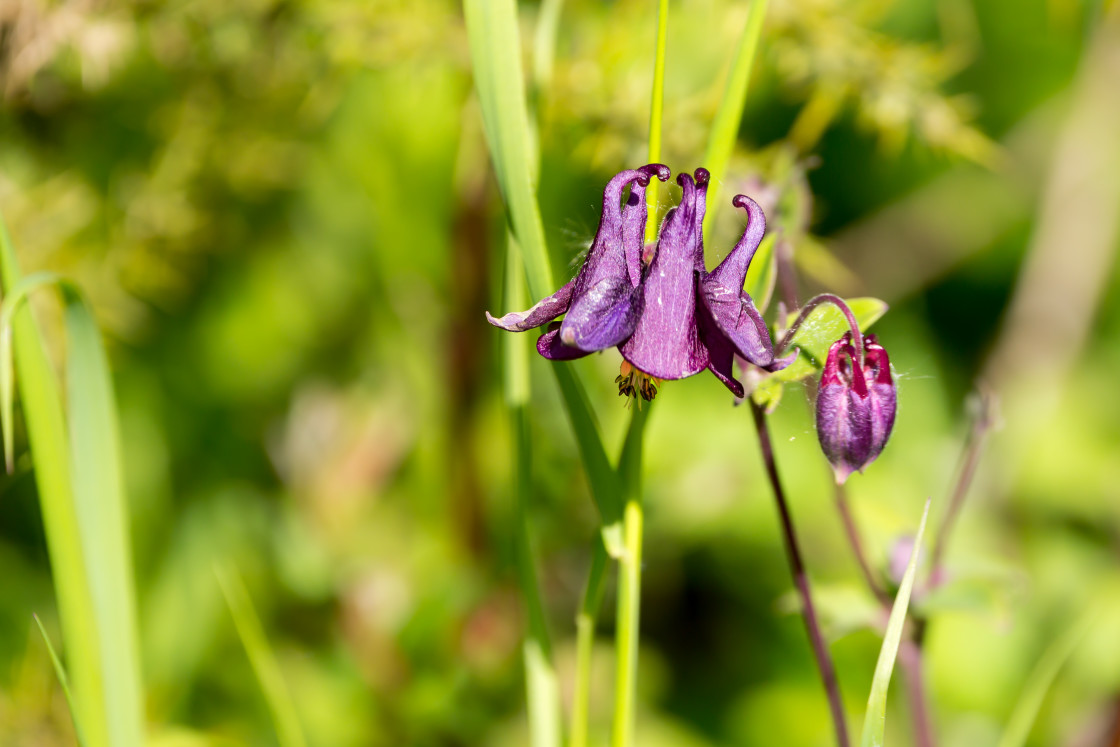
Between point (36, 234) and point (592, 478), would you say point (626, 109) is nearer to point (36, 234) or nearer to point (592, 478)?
point (592, 478)

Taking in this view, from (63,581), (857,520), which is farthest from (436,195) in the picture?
(63,581)

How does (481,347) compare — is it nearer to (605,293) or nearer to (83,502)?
(83,502)

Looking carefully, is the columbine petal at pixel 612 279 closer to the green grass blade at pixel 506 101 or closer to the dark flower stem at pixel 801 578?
the green grass blade at pixel 506 101

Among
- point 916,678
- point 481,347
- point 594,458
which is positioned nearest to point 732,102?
point 594,458

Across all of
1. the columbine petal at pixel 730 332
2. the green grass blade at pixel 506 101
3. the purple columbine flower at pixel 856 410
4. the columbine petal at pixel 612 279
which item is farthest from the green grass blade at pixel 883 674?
the green grass blade at pixel 506 101

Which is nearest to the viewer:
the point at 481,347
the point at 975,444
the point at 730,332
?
the point at 730,332
